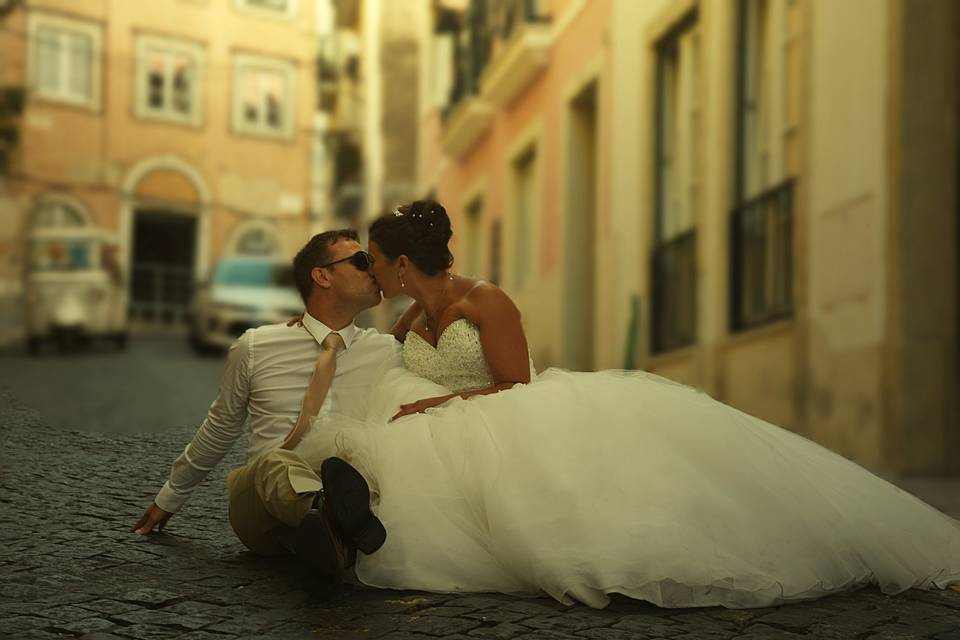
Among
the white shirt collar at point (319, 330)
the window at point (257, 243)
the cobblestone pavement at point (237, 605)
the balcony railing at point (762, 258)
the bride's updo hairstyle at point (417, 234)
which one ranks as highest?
the window at point (257, 243)

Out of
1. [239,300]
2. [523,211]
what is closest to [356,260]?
[523,211]

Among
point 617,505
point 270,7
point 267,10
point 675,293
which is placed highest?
point 270,7

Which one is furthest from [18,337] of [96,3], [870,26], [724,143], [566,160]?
[870,26]

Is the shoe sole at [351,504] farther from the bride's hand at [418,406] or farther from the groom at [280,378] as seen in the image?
the bride's hand at [418,406]

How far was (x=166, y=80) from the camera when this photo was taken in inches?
1531

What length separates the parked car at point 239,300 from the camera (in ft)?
A: 72.9

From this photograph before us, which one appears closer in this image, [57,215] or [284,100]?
[57,215]

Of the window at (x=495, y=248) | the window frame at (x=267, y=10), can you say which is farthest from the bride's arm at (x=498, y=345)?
the window frame at (x=267, y=10)

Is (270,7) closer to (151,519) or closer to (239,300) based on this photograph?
(239,300)

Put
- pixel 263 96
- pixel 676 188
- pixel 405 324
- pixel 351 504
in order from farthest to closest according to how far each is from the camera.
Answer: pixel 263 96 < pixel 676 188 < pixel 405 324 < pixel 351 504

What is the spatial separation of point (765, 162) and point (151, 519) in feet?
24.5

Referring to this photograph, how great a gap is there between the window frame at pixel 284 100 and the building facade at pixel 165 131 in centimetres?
4

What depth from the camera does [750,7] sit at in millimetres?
11508

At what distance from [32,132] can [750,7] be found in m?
28.5
